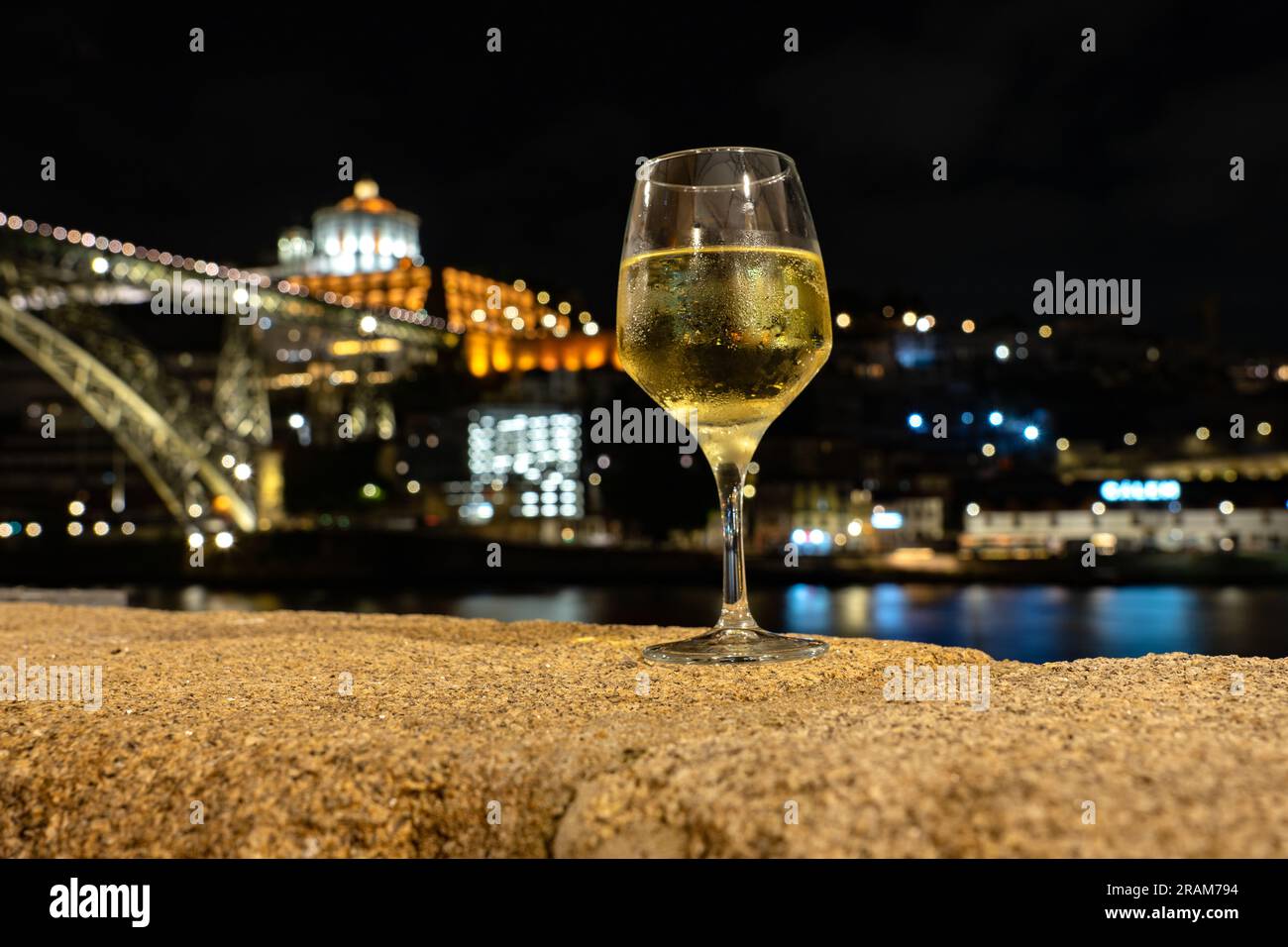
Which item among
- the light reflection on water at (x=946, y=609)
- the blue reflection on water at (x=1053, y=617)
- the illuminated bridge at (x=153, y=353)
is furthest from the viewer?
the illuminated bridge at (x=153, y=353)

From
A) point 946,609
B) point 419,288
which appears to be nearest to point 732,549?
point 946,609

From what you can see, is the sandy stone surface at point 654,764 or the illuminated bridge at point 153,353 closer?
the sandy stone surface at point 654,764

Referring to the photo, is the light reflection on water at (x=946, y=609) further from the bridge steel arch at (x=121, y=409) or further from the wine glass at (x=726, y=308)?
the wine glass at (x=726, y=308)

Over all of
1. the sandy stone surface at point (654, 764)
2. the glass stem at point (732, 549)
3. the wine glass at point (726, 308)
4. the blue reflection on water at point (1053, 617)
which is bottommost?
the blue reflection on water at point (1053, 617)

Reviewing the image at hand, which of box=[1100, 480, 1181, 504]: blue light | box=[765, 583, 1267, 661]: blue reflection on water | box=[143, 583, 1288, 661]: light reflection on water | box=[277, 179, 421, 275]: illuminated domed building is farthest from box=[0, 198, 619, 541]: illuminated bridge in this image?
box=[277, 179, 421, 275]: illuminated domed building

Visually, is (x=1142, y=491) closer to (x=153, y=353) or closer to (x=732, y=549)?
(x=153, y=353)

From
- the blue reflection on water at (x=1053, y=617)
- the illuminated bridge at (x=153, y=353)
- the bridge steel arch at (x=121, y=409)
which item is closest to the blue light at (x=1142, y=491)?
the blue reflection on water at (x=1053, y=617)

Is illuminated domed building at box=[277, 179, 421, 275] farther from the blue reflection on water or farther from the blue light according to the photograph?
the blue reflection on water
